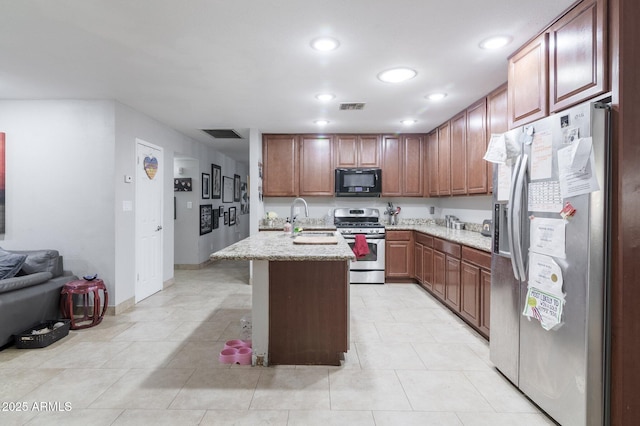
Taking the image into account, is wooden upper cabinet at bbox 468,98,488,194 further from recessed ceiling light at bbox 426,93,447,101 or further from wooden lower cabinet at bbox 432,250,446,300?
wooden lower cabinet at bbox 432,250,446,300

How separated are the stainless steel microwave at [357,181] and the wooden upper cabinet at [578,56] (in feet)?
10.8

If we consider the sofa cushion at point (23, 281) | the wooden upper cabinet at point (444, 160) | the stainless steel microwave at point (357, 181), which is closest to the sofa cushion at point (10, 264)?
the sofa cushion at point (23, 281)

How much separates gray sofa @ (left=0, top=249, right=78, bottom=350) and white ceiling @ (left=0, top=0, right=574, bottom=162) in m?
1.71

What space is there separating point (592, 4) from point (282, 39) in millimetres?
1809

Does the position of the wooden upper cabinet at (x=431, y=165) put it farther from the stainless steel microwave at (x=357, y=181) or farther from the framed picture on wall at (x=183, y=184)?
the framed picture on wall at (x=183, y=184)

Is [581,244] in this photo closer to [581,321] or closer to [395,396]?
[581,321]

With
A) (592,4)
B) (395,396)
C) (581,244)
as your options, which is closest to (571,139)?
(581,244)

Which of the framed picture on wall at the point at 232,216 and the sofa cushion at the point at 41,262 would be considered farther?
the framed picture on wall at the point at 232,216

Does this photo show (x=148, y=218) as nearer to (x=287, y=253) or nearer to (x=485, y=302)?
(x=287, y=253)

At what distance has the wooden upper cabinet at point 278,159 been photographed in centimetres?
532

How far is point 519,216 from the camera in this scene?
2.01m

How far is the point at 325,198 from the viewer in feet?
18.6

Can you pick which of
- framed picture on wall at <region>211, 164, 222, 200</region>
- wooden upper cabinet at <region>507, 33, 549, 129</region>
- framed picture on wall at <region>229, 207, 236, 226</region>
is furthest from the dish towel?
framed picture on wall at <region>229, 207, 236, 226</region>

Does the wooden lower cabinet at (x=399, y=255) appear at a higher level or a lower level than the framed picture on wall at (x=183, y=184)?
lower
